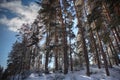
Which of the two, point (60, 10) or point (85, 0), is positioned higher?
point (85, 0)

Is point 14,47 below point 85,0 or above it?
below

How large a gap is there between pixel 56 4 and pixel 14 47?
27.7m

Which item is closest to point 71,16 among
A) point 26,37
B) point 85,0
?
point 85,0

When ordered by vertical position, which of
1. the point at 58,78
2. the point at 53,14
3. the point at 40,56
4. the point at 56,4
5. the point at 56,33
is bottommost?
the point at 58,78

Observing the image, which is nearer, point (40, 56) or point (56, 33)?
point (56, 33)

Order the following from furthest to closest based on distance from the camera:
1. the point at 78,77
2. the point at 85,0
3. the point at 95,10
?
the point at 85,0 → the point at 78,77 → the point at 95,10

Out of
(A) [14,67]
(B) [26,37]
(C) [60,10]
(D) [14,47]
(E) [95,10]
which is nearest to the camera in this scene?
(E) [95,10]

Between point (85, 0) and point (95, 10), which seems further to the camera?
point (85, 0)

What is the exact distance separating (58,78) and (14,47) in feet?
99.8

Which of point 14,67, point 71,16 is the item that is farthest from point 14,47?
point 71,16

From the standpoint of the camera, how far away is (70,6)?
22.4 meters

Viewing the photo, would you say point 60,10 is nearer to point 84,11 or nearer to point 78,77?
point 84,11

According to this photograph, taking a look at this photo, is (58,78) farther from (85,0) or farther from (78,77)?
(85,0)

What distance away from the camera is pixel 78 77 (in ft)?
55.8
